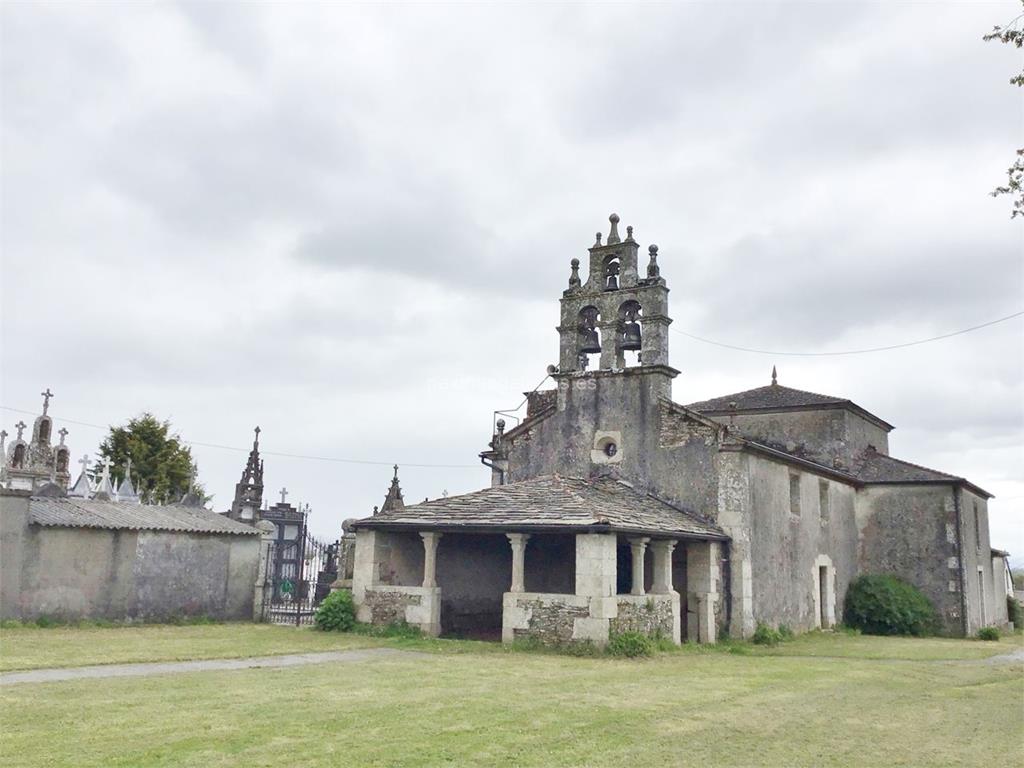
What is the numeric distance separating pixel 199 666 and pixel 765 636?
12.1m

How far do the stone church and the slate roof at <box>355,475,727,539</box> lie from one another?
0.18 ft

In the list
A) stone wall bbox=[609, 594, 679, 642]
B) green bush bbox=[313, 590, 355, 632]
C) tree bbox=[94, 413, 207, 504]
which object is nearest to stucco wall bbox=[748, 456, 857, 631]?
stone wall bbox=[609, 594, 679, 642]

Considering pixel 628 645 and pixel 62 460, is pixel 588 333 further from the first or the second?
pixel 62 460

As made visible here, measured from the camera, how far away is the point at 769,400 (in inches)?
1150

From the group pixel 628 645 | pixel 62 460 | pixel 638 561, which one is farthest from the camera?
pixel 62 460

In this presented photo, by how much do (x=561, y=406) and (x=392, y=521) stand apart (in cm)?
600

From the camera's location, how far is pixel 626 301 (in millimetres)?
21844

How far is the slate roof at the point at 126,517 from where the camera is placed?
62.4 feet

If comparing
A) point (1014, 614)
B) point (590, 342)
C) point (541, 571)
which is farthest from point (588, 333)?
point (1014, 614)

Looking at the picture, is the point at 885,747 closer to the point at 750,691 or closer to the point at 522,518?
the point at 750,691

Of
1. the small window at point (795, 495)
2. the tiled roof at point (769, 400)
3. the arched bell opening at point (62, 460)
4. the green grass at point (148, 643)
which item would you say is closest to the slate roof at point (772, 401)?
the tiled roof at point (769, 400)

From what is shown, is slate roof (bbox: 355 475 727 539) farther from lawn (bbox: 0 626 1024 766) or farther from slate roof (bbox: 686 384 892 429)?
slate roof (bbox: 686 384 892 429)

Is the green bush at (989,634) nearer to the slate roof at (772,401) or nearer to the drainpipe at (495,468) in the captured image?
the slate roof at (772,401)

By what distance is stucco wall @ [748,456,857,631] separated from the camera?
803 inches
